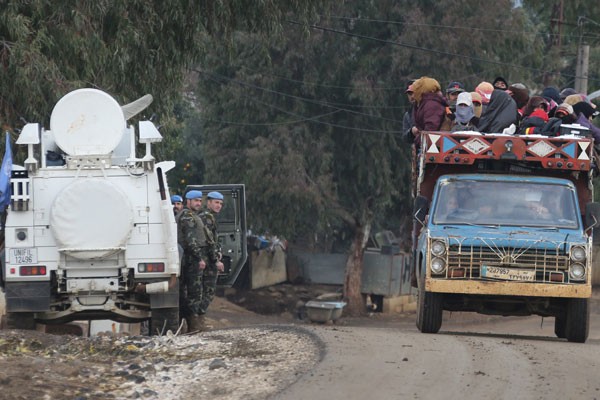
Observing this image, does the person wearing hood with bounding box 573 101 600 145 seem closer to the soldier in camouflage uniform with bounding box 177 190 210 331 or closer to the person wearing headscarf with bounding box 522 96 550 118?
the person wearing headscarf with bounding box 522 96 550 118

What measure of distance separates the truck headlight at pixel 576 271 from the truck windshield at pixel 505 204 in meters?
0.65

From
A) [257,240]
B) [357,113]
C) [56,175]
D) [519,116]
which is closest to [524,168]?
[519,116]

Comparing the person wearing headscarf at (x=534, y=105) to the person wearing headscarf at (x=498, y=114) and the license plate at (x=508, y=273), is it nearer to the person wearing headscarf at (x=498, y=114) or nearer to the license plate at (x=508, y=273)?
the person wearing headscarf at (x=498, y=114)

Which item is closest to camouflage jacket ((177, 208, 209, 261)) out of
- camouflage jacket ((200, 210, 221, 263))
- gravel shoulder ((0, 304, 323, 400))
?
camouflage jacket ((200, 210, 221, 263))

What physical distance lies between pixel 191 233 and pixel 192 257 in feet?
1.05

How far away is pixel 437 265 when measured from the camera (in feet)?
46.3

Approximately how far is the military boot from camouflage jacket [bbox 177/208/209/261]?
0.86m

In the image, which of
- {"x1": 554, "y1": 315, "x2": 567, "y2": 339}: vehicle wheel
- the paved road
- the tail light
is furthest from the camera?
{"x1": 554, "y1": 315, "x2": 567, "y2": 339}: vehicle wheel

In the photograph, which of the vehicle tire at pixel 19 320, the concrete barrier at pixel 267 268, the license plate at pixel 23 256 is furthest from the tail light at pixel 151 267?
the concrete barrier at pixel 267 268

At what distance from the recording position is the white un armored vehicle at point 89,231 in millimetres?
13906

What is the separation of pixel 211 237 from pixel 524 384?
24.0 ft

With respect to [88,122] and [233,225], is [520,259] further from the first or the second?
[233,225]

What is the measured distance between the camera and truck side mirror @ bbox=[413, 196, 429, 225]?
15.0 m

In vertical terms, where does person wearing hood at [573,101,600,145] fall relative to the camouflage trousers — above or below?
above
